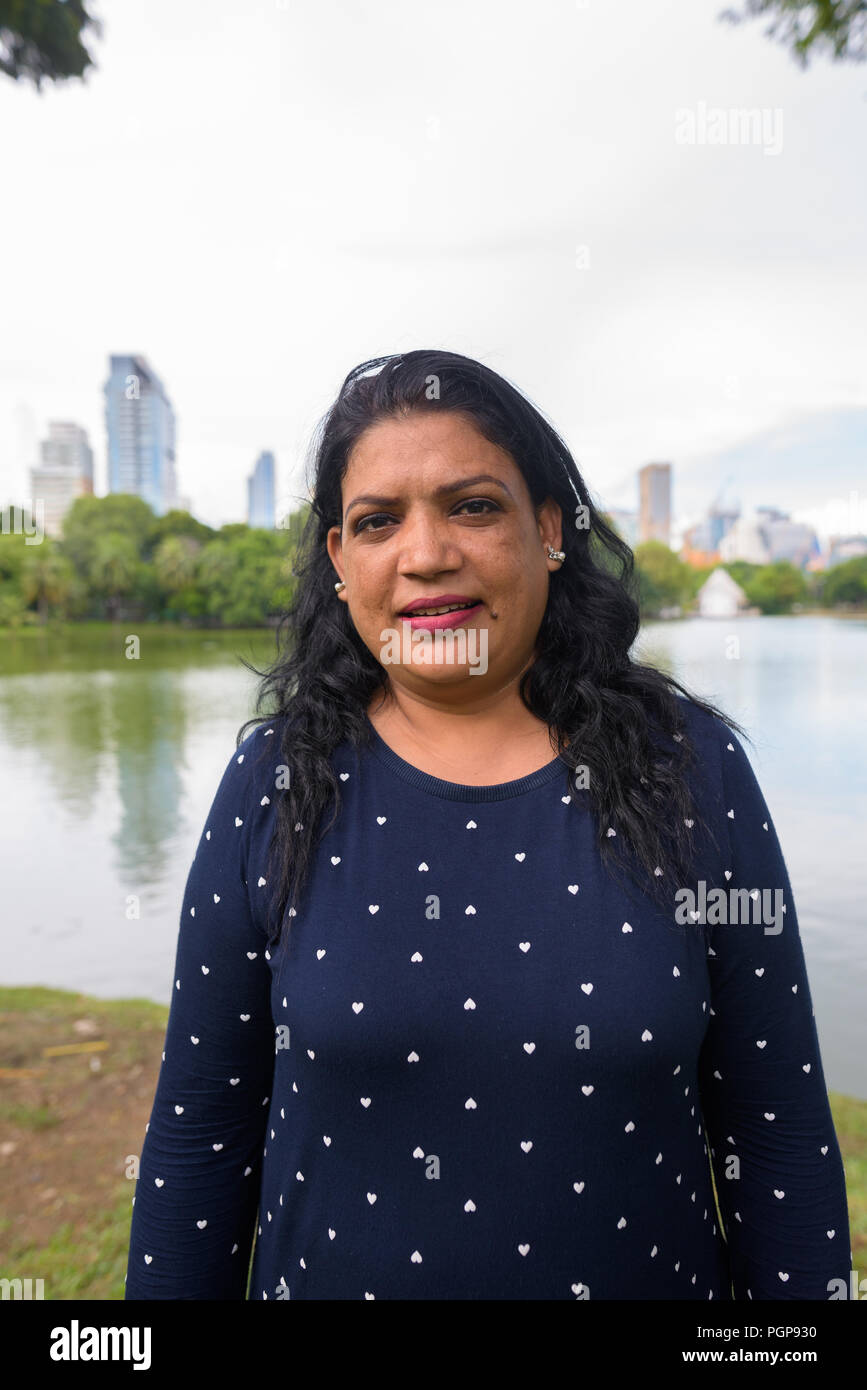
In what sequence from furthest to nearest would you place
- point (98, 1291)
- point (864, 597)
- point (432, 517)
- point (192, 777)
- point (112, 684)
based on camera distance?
point (112, 684)
point (192, 777)
point (864, 597)
point (98, 1291)
point (432, 517)

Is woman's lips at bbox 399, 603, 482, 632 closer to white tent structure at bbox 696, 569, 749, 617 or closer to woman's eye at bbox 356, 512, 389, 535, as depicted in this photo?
woman's eye at bbox 356, 512, 389, 535

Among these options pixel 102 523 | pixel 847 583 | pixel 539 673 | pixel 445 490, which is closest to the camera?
pixel 445 490

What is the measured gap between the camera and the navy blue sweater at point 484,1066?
3.84ft

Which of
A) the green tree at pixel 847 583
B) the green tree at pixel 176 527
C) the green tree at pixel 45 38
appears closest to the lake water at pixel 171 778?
the green tree at pixel 847 583

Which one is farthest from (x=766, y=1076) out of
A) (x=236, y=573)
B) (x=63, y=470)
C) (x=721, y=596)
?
(x=63, y=470)

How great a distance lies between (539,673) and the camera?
1.44 m

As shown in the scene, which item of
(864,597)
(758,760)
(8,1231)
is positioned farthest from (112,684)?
(758,760)

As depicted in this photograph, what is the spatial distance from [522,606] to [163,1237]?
1055 millimetres

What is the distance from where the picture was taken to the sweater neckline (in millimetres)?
1308

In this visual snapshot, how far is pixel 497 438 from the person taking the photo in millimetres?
1322

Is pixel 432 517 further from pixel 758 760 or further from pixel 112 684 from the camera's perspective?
pixel 112 684

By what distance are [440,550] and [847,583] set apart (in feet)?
30.7

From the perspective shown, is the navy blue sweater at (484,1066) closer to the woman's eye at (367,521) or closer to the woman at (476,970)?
the woman at (476,970)

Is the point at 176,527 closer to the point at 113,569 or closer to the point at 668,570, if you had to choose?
the point at 113,569
